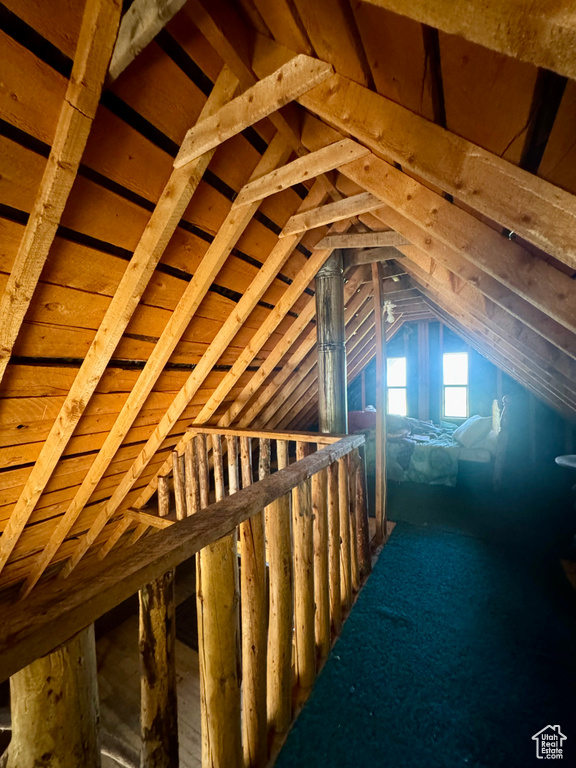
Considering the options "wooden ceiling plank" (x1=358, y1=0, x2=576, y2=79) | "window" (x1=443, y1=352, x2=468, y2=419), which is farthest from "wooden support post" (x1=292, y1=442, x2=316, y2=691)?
"window" (x1=443, y1=352, x2=468, y2=419)

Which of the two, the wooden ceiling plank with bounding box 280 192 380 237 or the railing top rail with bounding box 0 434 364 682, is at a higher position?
the wooden ceiling plank with bounding box 280 192 380 237

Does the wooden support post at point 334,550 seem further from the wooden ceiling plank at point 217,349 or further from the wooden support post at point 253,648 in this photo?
the wooden ceiling plank at point 217,349

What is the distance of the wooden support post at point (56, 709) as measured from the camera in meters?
0.60

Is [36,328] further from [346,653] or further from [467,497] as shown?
[467,497]

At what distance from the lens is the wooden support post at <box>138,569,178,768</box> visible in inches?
32.6

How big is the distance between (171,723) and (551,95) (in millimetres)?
1841

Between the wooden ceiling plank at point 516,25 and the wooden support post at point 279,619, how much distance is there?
1.41 meters

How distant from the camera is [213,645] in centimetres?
100

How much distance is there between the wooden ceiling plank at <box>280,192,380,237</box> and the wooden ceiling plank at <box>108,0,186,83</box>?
3.95ft

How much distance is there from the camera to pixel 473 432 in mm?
5391

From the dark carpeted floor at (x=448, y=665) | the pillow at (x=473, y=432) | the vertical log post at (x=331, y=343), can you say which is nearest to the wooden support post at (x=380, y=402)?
the dark carpeted floor at (x=448, y=665)

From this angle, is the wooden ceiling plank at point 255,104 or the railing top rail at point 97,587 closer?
the railing top rail at point 97,587

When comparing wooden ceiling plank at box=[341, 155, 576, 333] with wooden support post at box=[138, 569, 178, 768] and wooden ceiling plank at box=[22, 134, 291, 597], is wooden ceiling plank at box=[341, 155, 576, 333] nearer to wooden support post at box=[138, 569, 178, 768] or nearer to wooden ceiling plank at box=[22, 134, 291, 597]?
wooden ceiling plank at box=[22, 134, 291, 597]

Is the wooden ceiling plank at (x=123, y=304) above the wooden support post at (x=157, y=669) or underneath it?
above
